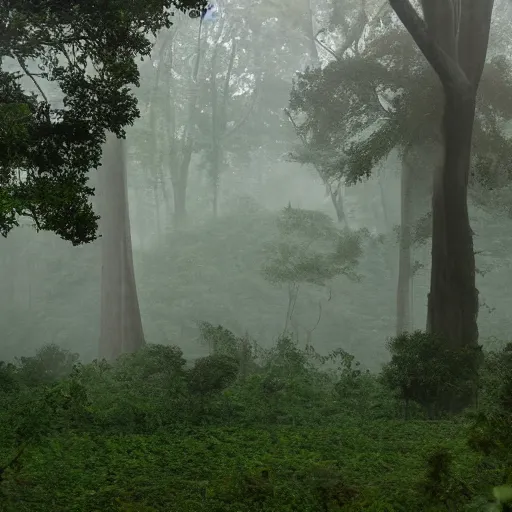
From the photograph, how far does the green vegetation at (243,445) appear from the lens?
5613 mm

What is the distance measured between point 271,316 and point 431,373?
21.5 metres

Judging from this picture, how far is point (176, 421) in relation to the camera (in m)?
9.60

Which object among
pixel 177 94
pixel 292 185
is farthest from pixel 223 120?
pixel 292 185

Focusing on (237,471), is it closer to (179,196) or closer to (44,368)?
(44,368)

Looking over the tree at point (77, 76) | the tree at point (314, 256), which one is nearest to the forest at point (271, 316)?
the tree at point (77, 76)

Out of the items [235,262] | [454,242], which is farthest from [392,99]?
[235,262]

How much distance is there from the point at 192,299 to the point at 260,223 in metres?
8.67

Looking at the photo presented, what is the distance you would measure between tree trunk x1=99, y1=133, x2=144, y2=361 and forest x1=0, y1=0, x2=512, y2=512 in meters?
0.07

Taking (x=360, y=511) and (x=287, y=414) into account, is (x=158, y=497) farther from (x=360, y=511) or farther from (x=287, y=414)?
(x=287, y=414)

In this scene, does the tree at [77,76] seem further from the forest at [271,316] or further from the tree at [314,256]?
the tree at [314,256]

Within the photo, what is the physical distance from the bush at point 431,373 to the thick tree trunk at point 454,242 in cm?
145

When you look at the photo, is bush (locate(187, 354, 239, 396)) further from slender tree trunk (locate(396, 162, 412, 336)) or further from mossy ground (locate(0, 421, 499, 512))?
slender tree trunk (locate(396, 162, 412, 336))

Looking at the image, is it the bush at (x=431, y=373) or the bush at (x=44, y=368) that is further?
the bush at (x=44, y=368)

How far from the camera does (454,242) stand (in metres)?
13.5
